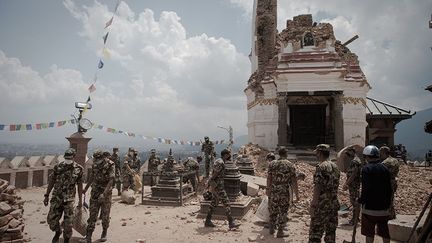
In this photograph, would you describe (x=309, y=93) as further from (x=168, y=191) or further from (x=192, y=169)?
(x=168, y=191)

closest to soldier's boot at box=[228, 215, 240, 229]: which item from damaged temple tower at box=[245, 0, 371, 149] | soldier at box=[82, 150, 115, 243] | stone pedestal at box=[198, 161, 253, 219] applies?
stone pedestal at box=[198, 161, 253, 219]

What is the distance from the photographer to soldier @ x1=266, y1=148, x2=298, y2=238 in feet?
23.1

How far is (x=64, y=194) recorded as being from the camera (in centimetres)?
602

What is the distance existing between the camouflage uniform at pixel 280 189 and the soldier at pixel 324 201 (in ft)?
4.78

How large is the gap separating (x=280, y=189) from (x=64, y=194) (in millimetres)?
4784

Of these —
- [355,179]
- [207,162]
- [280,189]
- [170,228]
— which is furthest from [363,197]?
[207,162]

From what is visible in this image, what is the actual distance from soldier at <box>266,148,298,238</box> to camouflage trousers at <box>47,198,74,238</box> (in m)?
4.48

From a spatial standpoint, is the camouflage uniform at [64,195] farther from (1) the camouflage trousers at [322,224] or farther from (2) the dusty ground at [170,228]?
(1) the camouflage trousers at [322,224]

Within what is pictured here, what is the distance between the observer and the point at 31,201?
11531mm

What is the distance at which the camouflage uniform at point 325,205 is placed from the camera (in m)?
5.50

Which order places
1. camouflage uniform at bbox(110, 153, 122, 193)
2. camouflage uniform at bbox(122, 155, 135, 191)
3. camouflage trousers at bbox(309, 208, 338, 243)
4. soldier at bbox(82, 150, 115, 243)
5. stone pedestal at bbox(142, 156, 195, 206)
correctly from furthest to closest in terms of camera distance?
camouflage uniform at bbox(110, 153, 122, 193) < camouflage uniform at bbox(122, 155, 135, 191) < stone pedestal at bbox(142, 156, 195, 206) < soldier at bbox(82, 150, 115, 243) < camouflage trousers at bbox(309, 208, 338, 243)

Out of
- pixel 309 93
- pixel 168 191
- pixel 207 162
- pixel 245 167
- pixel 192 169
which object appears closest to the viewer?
pixel 168 191

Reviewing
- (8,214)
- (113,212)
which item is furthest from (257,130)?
(8,214)

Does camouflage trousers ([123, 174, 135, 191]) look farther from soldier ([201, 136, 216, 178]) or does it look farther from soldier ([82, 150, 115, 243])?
soldier ([82, 150, 115, 243])
